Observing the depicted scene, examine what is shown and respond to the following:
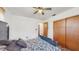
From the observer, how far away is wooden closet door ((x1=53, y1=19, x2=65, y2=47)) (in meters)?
1.55

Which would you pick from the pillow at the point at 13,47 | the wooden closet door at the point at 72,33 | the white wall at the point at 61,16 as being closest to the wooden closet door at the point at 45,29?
the white wall at the point at 61,16

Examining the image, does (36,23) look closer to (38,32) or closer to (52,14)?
(38,32)

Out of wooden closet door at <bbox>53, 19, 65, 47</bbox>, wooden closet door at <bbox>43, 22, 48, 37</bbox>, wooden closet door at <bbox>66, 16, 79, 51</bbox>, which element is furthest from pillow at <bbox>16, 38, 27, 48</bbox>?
wooden closet door at <bbox>66, 16, 79, 51</bbox>

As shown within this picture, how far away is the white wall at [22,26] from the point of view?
1.51m

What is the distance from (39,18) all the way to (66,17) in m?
0.38

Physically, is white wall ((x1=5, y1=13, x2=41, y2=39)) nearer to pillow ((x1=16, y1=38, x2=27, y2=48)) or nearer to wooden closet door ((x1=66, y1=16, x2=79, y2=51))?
pillow ((x1=16, y1=38, x2=27, y2=48))

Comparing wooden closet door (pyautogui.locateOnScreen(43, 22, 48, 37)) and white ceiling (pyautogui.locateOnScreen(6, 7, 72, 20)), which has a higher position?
white ceiling (pyautogui.locateOnScreen(6, 7, 72, 20))

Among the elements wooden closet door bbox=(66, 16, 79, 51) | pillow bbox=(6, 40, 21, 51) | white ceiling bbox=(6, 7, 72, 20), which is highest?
white ceiling bbox=(6, 7, 72, 20)

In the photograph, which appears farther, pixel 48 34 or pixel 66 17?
pixel 48 34

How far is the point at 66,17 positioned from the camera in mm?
1497

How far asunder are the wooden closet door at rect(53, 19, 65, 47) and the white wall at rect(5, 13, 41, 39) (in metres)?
0.28

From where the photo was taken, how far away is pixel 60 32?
160cm

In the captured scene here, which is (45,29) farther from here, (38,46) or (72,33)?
(72,33)
